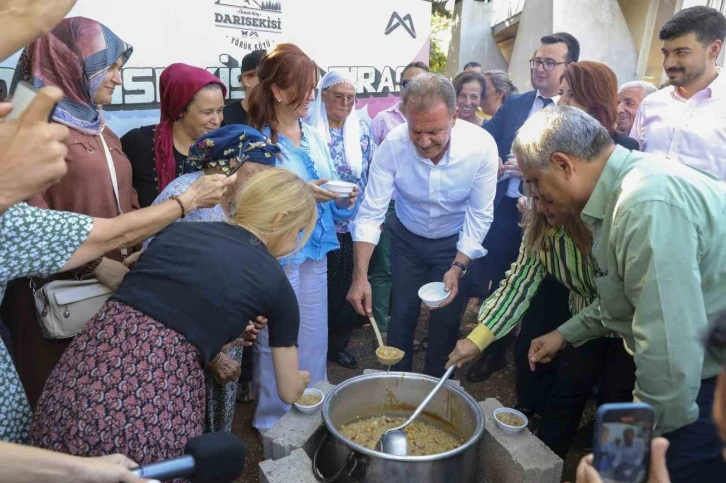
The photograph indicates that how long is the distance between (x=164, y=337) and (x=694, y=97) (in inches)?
145

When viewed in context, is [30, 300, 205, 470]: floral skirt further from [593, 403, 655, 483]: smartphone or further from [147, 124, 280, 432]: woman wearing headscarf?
[593, 403, 655, 483]: smartphone

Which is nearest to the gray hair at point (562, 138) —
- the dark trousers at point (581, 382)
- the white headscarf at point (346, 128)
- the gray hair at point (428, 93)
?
the gray hair at point (428, 93)

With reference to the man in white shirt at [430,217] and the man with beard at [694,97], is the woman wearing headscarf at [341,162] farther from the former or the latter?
the man with beard at [694,97]

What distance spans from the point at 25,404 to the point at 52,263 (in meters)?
0.49

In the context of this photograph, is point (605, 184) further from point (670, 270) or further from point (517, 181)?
point (517, 181)

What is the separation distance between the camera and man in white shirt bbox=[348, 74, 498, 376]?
2.89 meters

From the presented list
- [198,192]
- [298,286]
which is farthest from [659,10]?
[198,192]

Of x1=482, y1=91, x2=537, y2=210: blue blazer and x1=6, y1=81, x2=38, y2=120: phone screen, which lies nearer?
x1=6, y1=81, x2=38, y2=120: phone screen

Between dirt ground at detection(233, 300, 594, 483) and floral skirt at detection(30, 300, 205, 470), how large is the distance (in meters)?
1.45

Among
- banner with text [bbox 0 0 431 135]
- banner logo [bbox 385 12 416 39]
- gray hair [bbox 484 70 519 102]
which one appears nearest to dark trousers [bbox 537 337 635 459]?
banner with text [bbox 0 0 431 135]

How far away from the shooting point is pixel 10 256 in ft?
4.56

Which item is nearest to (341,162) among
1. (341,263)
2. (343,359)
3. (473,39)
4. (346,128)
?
(346,128)

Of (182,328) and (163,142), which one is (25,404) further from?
(163,142)

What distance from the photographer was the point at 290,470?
1.88 m
